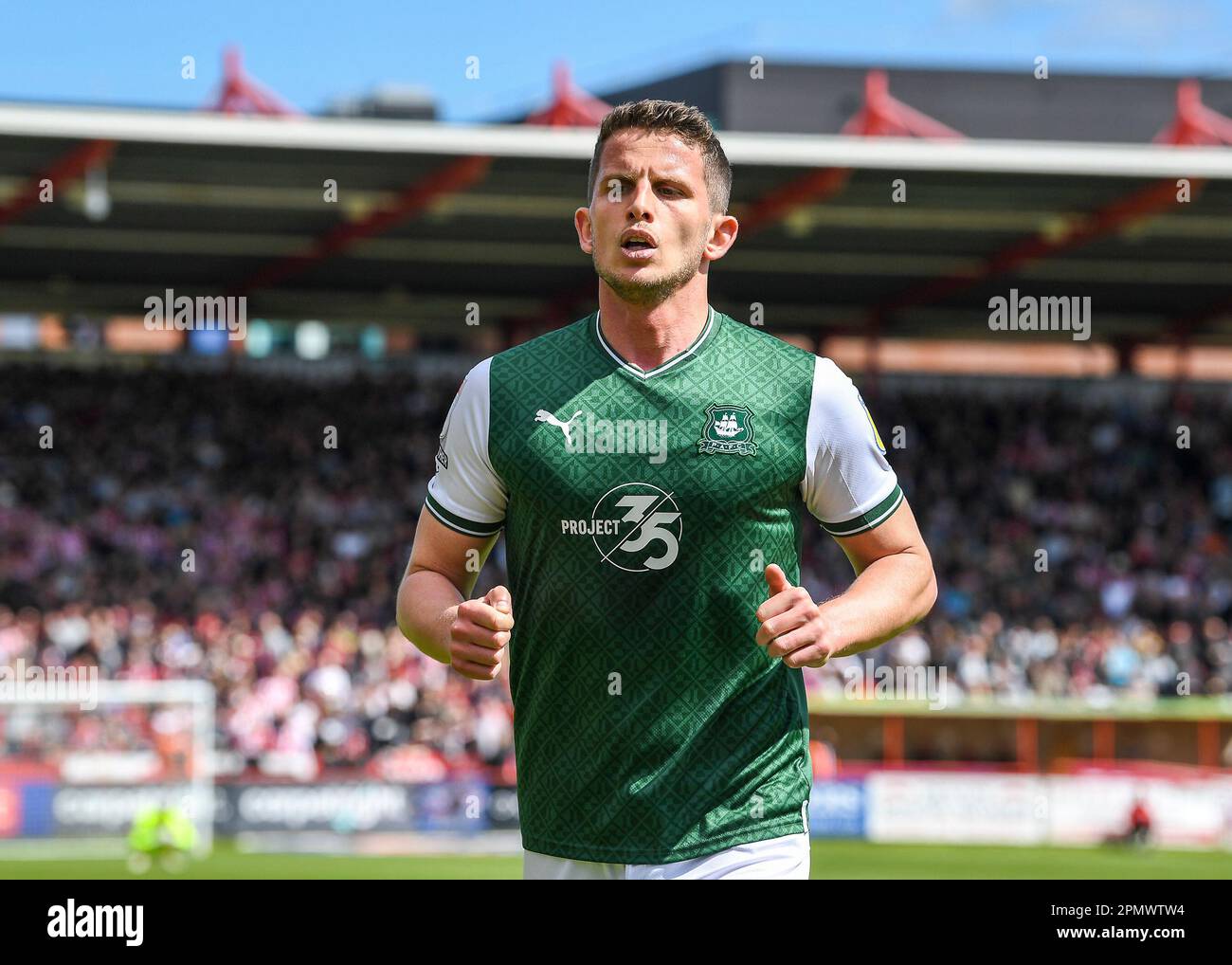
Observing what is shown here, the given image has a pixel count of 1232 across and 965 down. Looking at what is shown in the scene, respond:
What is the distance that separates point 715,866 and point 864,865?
690 inches

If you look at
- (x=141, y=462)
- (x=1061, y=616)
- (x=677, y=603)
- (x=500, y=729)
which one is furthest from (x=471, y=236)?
(x=677, y=603)

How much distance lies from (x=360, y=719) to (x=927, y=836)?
731cm

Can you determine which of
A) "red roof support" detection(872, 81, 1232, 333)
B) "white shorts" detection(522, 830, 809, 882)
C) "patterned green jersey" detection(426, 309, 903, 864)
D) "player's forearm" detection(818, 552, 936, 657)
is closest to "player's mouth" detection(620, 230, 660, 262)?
"patterned green jersey" detection(426, 309, 903, 864)

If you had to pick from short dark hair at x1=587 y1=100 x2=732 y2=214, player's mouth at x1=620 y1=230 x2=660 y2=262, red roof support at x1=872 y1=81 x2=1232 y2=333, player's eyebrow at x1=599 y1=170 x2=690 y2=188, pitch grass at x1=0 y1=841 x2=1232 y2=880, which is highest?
red roof support at x1=872 y1=81 x2=1232 y2=333

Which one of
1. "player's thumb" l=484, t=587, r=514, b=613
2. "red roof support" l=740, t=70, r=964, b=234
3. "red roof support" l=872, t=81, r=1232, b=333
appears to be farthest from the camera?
"red roof support" l=872, t=81, r=1232, b=333

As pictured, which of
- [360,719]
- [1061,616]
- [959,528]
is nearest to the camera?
[360,719]

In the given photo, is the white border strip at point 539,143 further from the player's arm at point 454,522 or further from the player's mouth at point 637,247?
the player's mouth at point 637,247

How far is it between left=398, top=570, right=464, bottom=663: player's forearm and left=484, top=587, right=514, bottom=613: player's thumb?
0.24 metres

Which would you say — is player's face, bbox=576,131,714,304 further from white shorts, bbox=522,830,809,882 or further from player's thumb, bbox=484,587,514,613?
white shorts, bbox=522,830,809,882

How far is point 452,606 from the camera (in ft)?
13.6

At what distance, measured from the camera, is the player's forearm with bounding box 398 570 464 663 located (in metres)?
4.08

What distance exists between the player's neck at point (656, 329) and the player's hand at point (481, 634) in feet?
2.18

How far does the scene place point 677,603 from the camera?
4.04m
